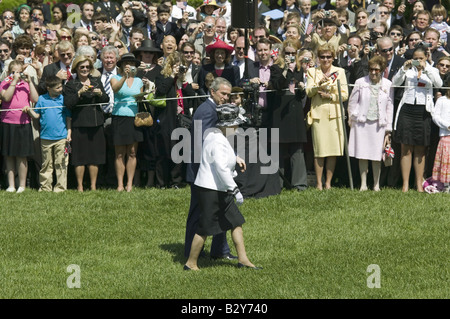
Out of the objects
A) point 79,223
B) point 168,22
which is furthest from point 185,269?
point 168,22

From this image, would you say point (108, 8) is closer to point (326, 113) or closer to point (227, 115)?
point (326, 113)

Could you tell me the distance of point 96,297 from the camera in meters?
11.0

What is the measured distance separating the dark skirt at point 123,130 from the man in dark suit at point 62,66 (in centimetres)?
105

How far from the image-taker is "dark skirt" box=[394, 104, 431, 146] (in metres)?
16.0

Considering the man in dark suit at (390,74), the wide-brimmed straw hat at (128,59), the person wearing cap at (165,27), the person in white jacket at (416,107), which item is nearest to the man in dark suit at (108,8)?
the person wearing cap at (165,27)

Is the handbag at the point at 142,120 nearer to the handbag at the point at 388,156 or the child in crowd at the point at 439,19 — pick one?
the handbag at the point at 388,156

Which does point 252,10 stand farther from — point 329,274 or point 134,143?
point 329,274

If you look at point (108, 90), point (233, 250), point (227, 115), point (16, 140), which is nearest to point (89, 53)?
point (108, 90)

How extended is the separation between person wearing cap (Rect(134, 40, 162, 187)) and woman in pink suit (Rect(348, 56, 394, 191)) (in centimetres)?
310

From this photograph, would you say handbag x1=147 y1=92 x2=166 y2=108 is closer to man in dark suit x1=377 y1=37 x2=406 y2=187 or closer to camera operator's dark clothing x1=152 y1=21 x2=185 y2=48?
man in dark suit x1=377 y1=37 x2=406 y2=187

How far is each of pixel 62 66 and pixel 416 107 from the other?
18.4 feet

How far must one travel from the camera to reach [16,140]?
54.3 ft

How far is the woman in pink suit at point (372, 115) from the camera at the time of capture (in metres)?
16.0

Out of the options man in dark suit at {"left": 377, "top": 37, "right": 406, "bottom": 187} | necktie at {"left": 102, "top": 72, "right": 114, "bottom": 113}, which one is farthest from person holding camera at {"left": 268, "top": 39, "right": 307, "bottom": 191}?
necktie at {"left": 102, "top": 72, "right": 114, "bottom": 113}
